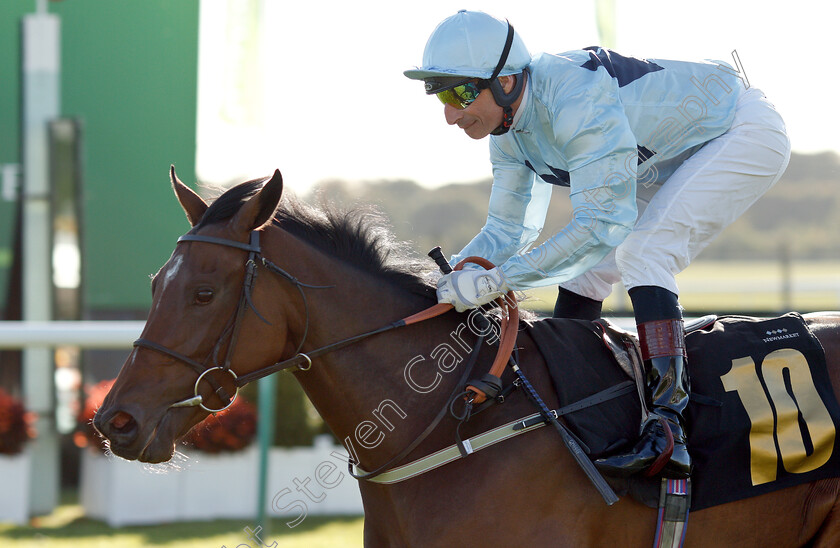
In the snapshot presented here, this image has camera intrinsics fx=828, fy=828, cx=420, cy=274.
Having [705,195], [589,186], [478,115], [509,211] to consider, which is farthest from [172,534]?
[705,195]

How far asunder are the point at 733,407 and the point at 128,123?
5.97m

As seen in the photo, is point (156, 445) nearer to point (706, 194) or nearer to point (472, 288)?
point (472, 288)

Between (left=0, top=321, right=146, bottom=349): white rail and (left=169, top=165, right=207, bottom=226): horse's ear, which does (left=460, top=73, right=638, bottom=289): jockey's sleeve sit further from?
(left=0, top=321, right=146, bottom=349): white rail

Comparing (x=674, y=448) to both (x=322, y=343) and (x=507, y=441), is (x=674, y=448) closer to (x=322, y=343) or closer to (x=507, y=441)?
(x=507, y=441)

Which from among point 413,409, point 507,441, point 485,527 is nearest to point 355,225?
point 413,409

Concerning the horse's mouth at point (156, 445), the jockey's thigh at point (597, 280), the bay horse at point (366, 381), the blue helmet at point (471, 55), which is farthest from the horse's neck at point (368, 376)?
the jockey's thigh at point (597, 280)

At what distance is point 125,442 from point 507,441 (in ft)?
3.21

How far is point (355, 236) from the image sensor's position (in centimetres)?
243

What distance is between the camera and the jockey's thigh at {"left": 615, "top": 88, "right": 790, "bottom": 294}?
2465mm

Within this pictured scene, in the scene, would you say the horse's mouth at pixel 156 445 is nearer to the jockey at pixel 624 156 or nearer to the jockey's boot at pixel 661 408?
the jockey at pixel 624 156

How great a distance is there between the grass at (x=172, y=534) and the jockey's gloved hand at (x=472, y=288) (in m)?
2.75

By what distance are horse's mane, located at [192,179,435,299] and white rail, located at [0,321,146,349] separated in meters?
2.57

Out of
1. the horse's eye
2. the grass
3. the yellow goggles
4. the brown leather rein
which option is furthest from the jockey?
the grass

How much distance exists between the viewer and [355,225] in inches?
96.6
